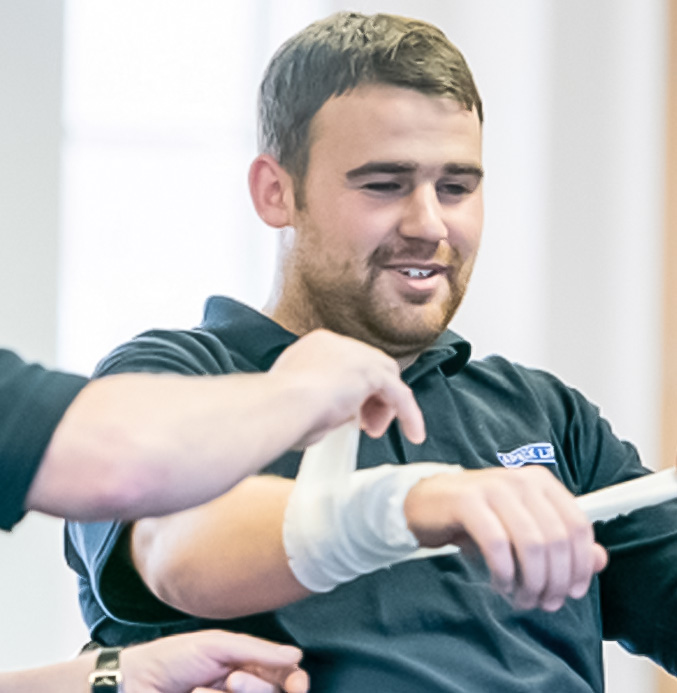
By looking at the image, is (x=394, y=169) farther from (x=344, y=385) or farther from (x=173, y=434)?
(x=173, y=434)

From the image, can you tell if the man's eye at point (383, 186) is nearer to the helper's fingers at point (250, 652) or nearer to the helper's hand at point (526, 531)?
the helper's fingers at point (250, 652)

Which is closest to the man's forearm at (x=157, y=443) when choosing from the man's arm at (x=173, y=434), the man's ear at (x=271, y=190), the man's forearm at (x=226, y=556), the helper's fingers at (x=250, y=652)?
the man's arm at (x=173, y=434)

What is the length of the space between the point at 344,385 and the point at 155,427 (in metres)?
0.14

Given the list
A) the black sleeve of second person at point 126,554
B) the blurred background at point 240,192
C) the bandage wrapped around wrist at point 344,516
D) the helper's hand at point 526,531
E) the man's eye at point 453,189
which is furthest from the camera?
the blurred background at point 240,192

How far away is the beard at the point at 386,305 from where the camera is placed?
1536 millimetres

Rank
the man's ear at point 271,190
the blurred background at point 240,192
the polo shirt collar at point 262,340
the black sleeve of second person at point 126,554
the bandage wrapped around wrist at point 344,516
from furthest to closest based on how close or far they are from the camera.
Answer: the blurred background at point 240,192 < the man's ear at point 271,190 < the polo shirt collar at point 262,340 < the black sleeve of second person at point 126,554 < the bandage wrapped around wrist at point 344,516

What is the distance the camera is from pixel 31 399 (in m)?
0.68

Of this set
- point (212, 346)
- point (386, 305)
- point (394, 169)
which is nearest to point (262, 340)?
point (212, 346)

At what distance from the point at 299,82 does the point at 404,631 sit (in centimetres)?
75

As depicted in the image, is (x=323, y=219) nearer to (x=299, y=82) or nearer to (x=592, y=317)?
(x=299, y=82)

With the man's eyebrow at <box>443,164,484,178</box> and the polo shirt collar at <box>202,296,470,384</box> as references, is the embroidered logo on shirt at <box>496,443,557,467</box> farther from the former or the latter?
the man's eyebrow at <box>443,164,484,178</box>

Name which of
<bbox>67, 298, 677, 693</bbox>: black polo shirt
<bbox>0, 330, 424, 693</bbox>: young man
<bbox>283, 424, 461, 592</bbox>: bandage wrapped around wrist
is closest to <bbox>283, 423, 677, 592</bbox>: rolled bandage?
<bbox>283, 424, 461, 592</bbox>: bandage wrapped around wrist

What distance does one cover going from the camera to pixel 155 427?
69 cm

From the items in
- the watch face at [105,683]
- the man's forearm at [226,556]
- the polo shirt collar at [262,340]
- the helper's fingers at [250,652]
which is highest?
the polo shirt collar at [262,340]
